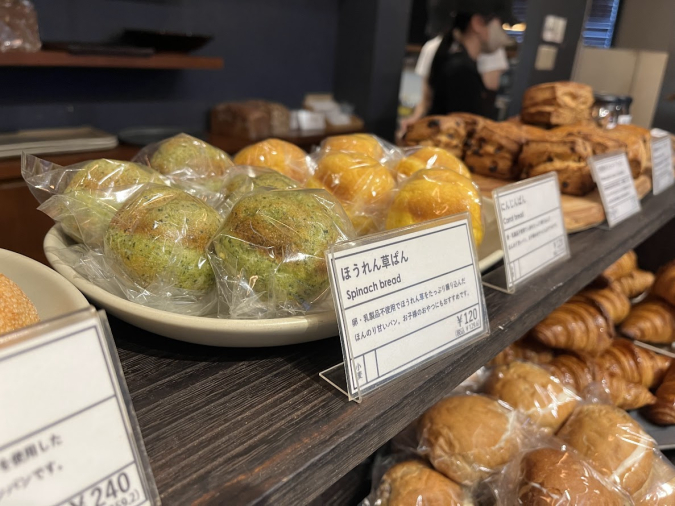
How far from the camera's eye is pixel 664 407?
1.00 meters

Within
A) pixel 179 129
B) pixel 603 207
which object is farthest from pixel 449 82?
pixel 603 207

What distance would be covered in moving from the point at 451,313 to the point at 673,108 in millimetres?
4158

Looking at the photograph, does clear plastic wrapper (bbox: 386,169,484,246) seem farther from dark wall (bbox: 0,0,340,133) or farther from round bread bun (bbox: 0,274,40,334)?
dark wall (bbox: 0,0,340,133)

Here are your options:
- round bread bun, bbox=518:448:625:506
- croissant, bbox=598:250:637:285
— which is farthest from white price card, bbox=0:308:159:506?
croissant, bbox=598:250:637:285

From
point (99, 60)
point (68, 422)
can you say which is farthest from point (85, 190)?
point (99, 60)

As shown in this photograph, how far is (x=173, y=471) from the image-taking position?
37 centimetres

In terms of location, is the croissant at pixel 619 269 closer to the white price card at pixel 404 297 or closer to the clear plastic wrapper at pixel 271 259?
the white price card at pixel 404 297

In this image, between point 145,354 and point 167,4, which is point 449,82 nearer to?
point 167,4

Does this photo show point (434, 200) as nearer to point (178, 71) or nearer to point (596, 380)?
point (596, 380)

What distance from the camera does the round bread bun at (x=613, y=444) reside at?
2.46 ft

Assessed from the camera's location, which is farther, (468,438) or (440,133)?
(440,133)

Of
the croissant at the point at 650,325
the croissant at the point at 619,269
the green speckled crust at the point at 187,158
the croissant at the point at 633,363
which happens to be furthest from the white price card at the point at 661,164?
the green speckled crust at the point at 187,158

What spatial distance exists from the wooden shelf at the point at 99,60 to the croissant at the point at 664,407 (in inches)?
85.0

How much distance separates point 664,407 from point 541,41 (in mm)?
3856
